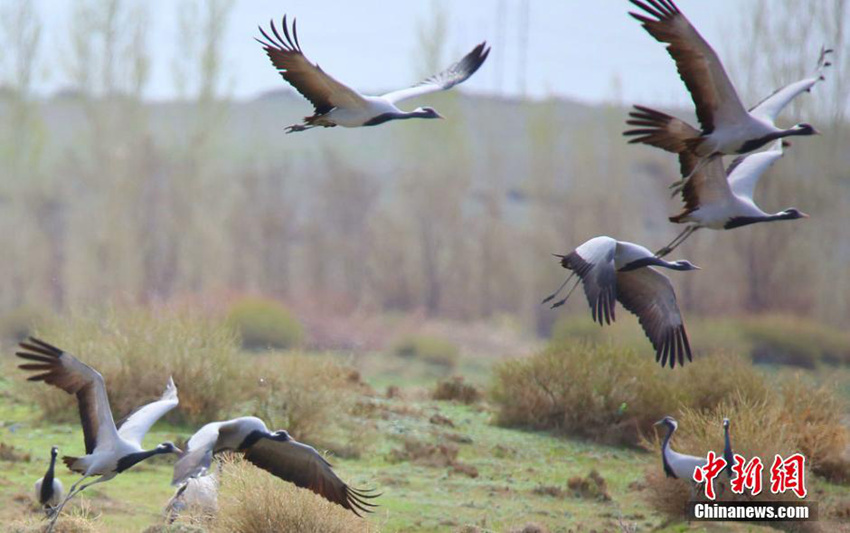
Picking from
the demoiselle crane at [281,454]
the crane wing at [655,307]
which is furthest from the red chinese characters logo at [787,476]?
the demoiselle crane at [281,454]

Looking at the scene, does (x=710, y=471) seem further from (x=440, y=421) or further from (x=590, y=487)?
(x=440, y=421)

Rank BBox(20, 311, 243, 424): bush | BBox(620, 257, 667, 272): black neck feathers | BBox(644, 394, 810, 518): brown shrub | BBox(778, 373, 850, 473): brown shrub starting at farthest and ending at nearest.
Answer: BBox(20, 311, 243, 424): bush, BBox(778, 373, 850, 473): brown shrub, BBox(644, 394, 810, 518): brown shrub, BBox(620, 257, 667, 272): black neck feathers

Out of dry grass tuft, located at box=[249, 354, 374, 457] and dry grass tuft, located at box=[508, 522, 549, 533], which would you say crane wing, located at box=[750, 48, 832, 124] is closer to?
dry grass tuft, located at box=[508, 522, 549, 533]

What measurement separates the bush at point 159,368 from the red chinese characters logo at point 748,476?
661cm

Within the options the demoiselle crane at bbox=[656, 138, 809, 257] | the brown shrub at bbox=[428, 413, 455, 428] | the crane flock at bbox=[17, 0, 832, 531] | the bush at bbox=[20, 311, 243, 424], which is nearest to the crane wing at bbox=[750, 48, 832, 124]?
the crane flock at bbox=[17, 0, 832, 531]

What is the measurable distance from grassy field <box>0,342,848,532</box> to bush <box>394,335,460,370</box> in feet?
46.1

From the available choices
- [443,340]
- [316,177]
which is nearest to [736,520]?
[443,340]

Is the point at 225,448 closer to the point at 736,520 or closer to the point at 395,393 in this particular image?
the point at 736,520

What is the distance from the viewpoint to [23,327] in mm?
32656

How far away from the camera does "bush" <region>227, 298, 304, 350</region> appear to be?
30.5m

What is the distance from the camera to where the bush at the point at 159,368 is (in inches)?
604

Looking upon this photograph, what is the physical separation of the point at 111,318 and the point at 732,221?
9267 mm

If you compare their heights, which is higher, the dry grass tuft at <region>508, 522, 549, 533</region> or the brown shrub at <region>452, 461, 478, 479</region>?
the dry grass tuft at <region>508, 522, 549, 533</region>

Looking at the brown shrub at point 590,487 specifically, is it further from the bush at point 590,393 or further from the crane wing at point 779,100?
the crane wing at point 779,100
